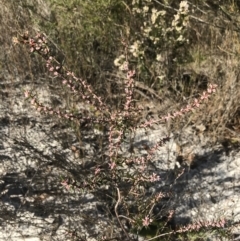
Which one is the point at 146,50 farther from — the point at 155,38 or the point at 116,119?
the point at 116,119

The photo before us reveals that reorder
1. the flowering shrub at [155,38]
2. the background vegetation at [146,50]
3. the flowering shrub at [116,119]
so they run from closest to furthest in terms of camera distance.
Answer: the flowering shrub at [116,119] → the flowering shrub at [155,38] → the background vegetation at [146,50]

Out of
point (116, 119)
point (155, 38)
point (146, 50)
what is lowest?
point (116, 119)

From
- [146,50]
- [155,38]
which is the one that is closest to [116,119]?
[155,38]

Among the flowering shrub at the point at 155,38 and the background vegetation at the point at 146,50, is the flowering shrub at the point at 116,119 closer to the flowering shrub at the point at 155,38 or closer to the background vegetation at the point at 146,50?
the flowering shrub at the point at 155,38

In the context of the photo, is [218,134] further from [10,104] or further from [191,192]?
[10,104]

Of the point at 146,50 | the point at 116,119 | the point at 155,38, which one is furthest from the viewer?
the point at 146,50

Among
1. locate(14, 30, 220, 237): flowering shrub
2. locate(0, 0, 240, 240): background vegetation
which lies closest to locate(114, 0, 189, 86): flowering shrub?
locate(0, 0, 240, 240): background vegetation

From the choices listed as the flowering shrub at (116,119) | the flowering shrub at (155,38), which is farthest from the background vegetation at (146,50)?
the flowering shrub at (116,119)

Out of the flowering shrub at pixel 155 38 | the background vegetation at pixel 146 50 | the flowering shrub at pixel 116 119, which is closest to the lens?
the flowering shrub at pixel 116 119

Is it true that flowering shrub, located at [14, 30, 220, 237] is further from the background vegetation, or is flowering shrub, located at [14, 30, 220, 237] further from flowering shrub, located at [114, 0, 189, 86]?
the background vegetation

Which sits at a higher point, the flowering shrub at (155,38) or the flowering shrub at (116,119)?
the flowering shrub at (155,38)

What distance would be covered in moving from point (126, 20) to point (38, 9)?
2.98 feet

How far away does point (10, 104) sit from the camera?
12.0ft

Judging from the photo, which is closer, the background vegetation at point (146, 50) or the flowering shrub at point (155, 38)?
the flowering shrub at point (155, 38)
